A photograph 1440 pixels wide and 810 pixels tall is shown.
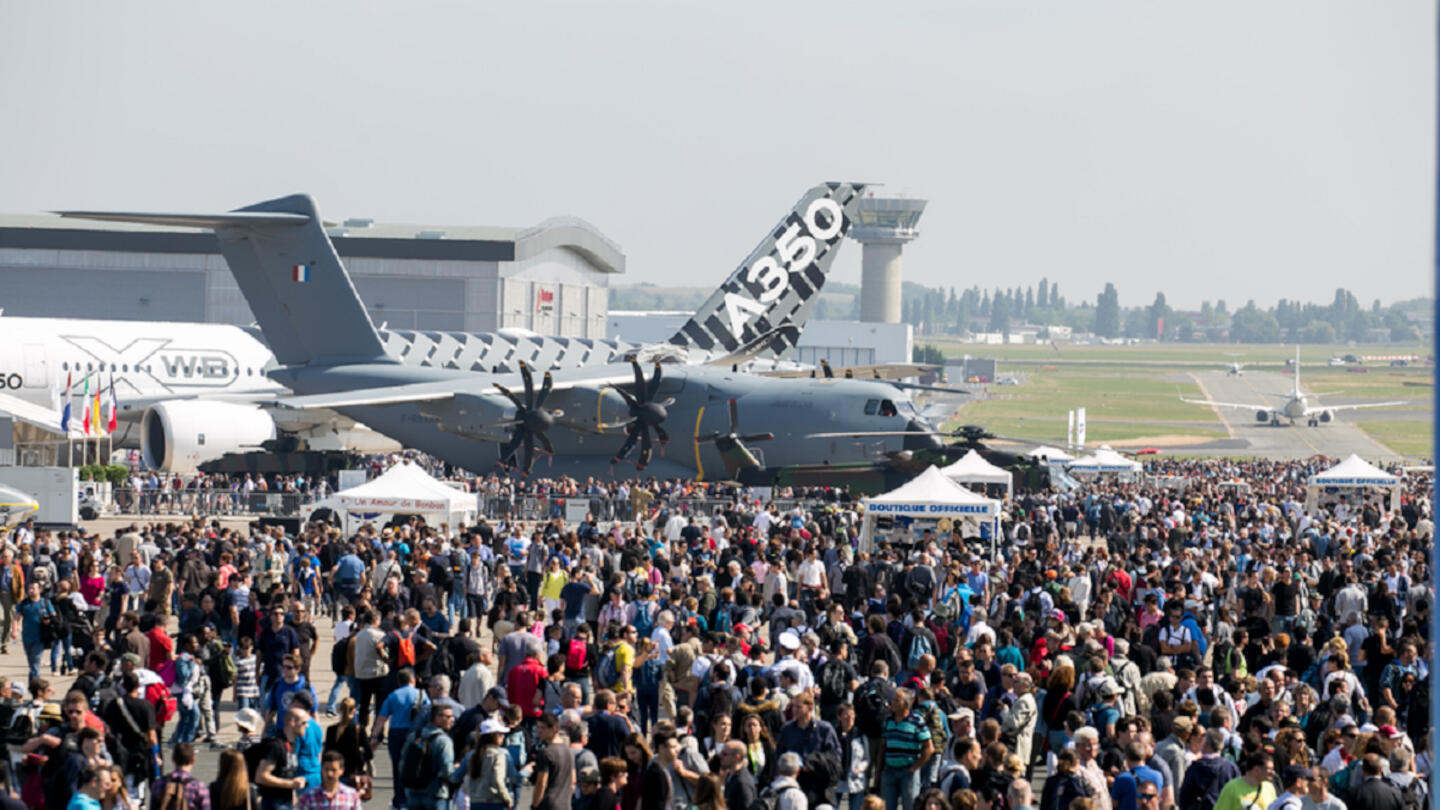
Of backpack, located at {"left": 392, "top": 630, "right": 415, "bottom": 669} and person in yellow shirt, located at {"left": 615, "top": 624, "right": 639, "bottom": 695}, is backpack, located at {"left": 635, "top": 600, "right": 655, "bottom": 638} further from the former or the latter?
backpack, located at {"left": 392, "top": 630, "right": 415, "bottom": 669}

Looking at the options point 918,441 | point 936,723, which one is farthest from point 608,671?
point 918,441

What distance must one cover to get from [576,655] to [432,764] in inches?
127

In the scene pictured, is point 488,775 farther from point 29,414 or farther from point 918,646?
point 29,414

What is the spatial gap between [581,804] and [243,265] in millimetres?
33352

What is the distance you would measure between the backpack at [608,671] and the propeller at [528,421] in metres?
22.3

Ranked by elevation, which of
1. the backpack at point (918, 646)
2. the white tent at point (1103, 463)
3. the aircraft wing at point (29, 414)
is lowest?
the white tent at point (1103, 463)

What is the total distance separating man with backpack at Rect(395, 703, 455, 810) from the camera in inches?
472

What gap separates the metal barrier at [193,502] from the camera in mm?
37875

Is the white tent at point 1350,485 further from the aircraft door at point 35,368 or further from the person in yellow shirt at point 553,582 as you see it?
the aircraft door at point 35,368

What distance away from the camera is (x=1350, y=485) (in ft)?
128

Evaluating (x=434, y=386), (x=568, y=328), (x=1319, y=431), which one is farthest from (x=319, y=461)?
(x=1319, y=431)

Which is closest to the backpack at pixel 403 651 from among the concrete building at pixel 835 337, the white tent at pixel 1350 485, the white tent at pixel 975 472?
the white tent at pixel 975 472

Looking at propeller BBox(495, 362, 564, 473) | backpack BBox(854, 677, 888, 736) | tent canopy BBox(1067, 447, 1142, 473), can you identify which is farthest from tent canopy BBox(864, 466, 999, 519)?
tent canopy BBox(1067, 447, 1142, 473)

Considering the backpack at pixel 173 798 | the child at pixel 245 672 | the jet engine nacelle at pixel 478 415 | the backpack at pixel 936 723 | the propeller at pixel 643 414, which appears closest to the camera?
the backpack at pixel 173 798
